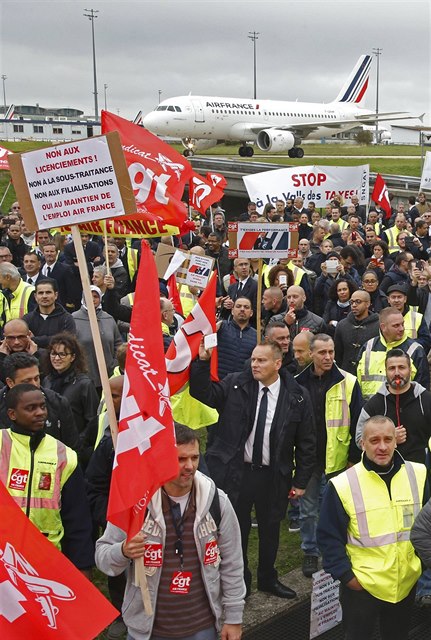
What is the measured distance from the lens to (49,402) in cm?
519

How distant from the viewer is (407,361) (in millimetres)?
5465

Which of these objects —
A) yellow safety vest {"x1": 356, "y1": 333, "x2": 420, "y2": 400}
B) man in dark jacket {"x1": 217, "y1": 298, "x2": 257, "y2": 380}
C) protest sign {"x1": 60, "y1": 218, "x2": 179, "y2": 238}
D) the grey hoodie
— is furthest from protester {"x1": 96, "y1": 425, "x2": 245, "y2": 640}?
protest sign {"x1": 60, "y1": 218, "x2": 179, "y2": 238}

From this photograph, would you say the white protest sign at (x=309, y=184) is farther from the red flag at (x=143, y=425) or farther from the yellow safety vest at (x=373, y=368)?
the red flag at (x=143, y=425)

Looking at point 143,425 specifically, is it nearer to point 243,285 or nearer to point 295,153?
point 243,285

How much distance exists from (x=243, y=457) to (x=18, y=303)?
Answer: 407 cm

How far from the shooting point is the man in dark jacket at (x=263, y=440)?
5484 mm

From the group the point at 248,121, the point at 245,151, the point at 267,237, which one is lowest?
the point at 267,237

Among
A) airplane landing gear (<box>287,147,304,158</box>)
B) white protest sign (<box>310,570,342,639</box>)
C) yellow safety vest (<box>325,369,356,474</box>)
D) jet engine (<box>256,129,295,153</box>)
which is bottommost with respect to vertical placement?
white protest sign (<box>310,570,342,639</box>)

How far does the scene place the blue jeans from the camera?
620 cm

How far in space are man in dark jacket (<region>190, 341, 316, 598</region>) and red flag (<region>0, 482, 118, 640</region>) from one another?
1982mm

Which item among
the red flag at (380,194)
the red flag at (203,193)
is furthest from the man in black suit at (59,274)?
the red flag at (380,194)

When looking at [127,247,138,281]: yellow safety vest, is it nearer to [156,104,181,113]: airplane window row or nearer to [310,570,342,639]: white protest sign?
[310,570,342,639]: white protest sign

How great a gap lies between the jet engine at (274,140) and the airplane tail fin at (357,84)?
1454cm

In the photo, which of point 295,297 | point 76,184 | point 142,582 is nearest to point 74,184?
point 76,184
